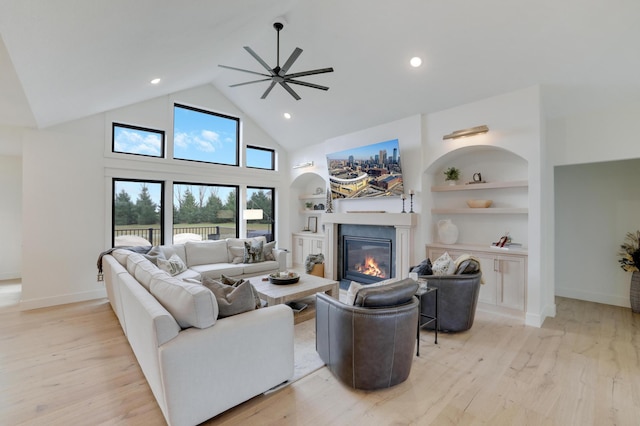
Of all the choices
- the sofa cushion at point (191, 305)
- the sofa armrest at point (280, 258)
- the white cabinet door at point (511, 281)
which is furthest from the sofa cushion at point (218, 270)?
the white cabinet door at point (511, 281)

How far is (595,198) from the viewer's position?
4.76 metres

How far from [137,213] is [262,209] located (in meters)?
2.75

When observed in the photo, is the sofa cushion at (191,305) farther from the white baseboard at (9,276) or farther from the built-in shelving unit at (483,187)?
the white baseboard at (9,276)

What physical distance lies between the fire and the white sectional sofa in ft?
11.5

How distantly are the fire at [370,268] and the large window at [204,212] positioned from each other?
10.2ft

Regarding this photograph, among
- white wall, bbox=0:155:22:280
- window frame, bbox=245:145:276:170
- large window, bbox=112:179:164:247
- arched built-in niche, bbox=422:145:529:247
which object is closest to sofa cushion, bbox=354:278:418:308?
arched built-in niche, bbox=422:145:529:247

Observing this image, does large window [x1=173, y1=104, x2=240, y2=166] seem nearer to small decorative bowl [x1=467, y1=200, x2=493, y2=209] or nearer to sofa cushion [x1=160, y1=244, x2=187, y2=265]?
sofa cushion [x1=160, y1=244, x2=187, y2=265]

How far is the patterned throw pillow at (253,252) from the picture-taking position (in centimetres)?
570

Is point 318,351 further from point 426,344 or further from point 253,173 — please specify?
point 253,173

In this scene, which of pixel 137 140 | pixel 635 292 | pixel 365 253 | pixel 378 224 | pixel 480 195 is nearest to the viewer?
pixel 635 292

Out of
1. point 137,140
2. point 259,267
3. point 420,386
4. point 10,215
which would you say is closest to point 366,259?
point 259,267

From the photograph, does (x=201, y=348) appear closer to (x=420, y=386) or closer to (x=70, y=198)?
(x=420, y=386)

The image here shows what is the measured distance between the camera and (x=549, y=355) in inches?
118

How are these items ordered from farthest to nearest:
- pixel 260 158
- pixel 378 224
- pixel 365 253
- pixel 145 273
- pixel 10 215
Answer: pixel 260 158, pixel 10 215, pixel 365 253, pixel 378 224, pixel 145 273
